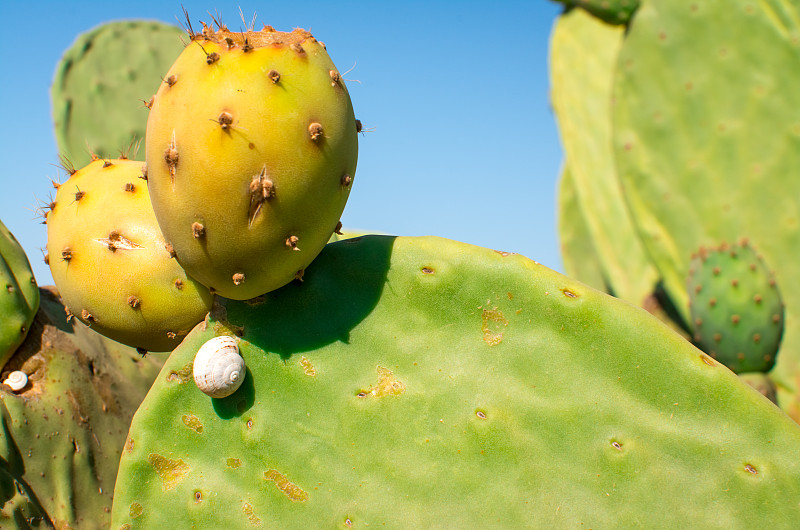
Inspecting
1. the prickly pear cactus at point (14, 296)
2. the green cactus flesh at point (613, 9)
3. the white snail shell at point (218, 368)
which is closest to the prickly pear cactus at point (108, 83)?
the prickly pear cactus at point (14, 296)

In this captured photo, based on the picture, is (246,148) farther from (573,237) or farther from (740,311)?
(573,237)

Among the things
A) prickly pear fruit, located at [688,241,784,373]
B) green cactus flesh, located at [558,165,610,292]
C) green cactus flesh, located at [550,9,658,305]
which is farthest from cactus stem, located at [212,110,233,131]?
green cactus flesh, located at [558,165,610,292]

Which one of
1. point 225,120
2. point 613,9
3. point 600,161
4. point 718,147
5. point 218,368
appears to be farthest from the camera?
point 600,161

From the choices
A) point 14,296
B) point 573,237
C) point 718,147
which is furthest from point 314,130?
point 573,237

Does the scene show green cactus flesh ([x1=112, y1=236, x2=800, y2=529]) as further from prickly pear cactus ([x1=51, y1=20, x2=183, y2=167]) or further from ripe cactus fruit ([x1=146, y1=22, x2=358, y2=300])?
prickly pear cactus ([x1=51, y1=20, x2=183, y2=167])

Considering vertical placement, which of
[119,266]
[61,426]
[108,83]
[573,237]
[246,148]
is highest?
[246,148]

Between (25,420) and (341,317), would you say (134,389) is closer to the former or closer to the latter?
(25,420)

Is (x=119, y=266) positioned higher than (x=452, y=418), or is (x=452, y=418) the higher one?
(x=119, y=266)
